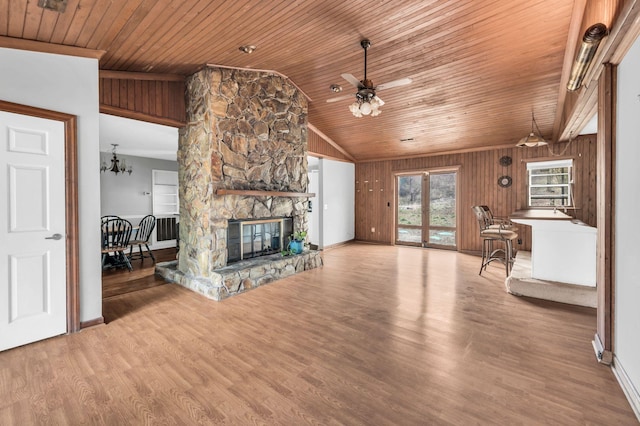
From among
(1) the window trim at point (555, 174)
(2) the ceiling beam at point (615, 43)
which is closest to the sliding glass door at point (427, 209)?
(1) the window trim at point (555, 174)

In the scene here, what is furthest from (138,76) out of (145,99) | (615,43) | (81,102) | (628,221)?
(628,221)

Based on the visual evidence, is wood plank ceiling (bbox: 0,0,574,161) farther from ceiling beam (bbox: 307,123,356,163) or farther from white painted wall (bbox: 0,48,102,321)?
ceiling beam (bbox: 307,123,356,163)

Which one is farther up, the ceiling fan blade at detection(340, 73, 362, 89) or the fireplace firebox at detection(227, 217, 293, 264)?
the ceiling fan blade at detection(340, 73, 362, 89)

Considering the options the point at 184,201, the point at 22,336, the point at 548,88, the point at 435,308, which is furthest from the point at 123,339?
the point at 548,88

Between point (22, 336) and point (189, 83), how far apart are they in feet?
12.0

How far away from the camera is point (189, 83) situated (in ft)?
14.4

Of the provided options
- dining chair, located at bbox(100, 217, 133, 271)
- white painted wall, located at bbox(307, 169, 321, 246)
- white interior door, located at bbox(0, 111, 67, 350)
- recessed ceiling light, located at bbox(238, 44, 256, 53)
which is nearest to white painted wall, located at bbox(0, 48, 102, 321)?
white interior door, located at bbox(0, 111, 67, 350)

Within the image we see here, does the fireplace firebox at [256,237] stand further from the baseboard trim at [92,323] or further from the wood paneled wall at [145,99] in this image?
the wood paneled wall at [145,99]

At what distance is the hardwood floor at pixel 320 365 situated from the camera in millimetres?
1755

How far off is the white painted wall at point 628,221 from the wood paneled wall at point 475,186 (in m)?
4.41

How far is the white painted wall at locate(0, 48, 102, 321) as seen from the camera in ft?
8.32

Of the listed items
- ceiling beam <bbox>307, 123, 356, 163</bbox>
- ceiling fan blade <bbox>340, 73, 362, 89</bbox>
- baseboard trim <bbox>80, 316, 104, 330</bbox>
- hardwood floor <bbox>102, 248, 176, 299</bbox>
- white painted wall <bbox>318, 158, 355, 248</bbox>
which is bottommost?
baseboard trim <bbox>80, 316, 104, 330</bbox>

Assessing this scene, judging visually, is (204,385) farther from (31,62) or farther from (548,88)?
(548,88)

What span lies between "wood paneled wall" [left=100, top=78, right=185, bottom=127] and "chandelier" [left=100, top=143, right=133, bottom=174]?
290 centimetres
